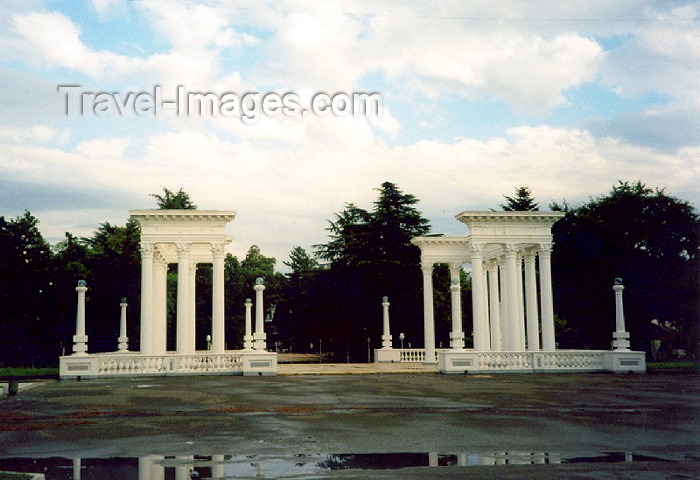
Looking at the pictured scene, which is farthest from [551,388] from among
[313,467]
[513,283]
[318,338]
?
[318,338]

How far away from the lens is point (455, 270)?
44.2m

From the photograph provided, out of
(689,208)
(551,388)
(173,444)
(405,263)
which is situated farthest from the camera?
(405,263)

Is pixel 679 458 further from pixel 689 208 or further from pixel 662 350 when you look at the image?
pixel 662 350

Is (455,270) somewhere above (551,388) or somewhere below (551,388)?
above

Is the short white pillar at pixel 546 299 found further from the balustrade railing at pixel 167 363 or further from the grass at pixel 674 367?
the balustrade railing at pixel 167 363

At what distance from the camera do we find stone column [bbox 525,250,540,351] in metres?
37.7

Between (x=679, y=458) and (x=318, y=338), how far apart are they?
178 ft

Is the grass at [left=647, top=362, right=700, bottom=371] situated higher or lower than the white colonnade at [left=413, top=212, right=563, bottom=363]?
lower

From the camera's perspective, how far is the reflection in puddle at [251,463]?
952 cm

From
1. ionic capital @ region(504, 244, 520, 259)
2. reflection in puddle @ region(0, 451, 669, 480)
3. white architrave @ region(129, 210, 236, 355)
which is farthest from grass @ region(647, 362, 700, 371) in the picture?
reflection in puddle @ region(0, 451, 669, 480)

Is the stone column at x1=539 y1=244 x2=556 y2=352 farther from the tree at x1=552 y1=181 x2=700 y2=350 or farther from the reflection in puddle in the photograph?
the reflection in puddle

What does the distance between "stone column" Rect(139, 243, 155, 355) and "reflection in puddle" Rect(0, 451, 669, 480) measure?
26.2 m

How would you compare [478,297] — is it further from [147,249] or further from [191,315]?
[147,249]

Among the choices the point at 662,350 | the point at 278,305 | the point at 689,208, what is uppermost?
the point at 689,208
